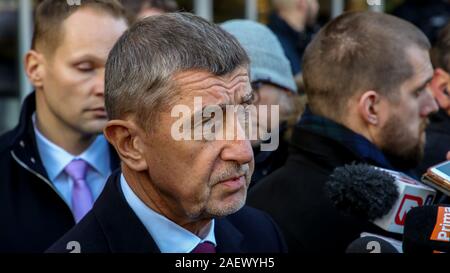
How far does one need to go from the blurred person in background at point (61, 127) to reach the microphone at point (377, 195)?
117 centimetres

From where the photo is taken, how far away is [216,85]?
2414mm

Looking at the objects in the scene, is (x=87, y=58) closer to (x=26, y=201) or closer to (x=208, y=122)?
(x=26, y=201)

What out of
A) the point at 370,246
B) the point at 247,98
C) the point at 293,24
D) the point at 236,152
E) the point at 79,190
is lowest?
the point at 79,190

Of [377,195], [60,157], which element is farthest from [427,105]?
[60,157]

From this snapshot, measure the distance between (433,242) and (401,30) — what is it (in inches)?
61.9

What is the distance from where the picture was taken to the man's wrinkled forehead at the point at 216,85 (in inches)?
93.7

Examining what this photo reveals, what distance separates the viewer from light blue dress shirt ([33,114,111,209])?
12.2ft

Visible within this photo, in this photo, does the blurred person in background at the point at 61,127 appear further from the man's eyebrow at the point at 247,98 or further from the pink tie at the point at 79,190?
the man's eyebrow at the point at 247,98

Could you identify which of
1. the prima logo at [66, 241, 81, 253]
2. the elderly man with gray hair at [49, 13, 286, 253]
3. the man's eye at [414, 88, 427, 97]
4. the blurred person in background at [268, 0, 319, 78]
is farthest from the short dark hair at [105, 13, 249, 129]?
the blurred person in background at [268, 0, 319, 78]

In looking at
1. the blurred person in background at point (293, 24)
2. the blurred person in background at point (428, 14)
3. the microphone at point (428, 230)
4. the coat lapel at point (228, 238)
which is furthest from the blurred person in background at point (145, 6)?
the microphone at point (428, 230)

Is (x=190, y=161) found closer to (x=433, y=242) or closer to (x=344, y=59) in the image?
(x=433, y=242)

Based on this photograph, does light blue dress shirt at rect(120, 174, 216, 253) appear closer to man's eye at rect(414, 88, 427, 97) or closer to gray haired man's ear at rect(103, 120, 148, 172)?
gray haired man's ear at rect(103, 120, 148, 172)

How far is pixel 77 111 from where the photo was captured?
3719mm

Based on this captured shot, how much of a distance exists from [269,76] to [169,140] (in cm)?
184
